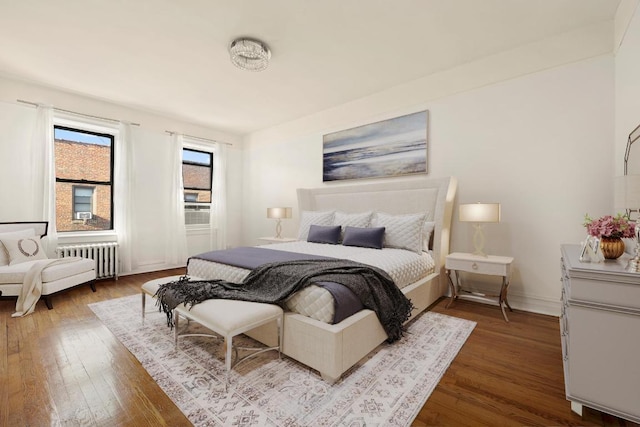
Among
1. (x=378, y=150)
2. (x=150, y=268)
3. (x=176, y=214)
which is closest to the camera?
(x=378, y=150)

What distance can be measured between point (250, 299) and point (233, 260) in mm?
788

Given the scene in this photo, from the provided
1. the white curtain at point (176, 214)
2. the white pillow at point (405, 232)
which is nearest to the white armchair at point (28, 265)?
the white curtain at point (176, 214)

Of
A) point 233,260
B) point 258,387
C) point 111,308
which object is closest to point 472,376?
point 258,387

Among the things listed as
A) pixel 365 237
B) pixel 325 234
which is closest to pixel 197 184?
pixel 325 234

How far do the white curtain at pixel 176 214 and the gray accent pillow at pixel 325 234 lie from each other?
2738 millimetres

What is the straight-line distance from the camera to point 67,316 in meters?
2.91

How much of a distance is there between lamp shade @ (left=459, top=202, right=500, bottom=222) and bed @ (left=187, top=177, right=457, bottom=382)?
1.32 feet

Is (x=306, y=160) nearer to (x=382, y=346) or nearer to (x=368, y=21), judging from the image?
(x=368, y=21)

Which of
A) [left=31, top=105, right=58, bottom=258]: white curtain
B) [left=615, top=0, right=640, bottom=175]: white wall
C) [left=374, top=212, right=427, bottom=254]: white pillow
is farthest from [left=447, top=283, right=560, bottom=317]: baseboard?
[left=31, top=105, right=58, bottom=258]: white curtain

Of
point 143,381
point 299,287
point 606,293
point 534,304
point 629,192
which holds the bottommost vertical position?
point 143,381

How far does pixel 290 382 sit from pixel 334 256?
4.52 ft

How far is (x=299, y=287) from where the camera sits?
2031mm

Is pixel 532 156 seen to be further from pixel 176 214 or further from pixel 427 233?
pixel 176 214

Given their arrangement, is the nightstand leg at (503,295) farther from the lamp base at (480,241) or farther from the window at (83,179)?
the window at (83,179)
